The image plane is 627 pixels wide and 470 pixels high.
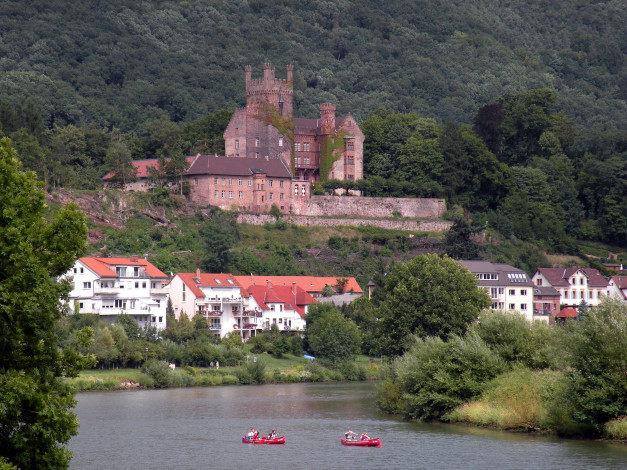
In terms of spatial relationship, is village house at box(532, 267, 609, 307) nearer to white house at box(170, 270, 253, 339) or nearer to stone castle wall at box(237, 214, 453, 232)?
stone castle wall at box(237, 214, 453, 232)

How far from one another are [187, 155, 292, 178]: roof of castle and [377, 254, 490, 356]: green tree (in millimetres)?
41764

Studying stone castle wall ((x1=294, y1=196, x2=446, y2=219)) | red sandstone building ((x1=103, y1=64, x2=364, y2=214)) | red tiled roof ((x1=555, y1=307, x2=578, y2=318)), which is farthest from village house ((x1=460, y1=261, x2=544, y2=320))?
red sandstone building ((x1=103, y1=64, x2=364, y2=214))

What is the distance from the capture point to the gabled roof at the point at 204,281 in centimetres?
8969

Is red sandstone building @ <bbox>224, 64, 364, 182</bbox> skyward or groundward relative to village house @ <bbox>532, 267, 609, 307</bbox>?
skyward

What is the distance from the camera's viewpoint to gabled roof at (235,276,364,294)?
3821 inches

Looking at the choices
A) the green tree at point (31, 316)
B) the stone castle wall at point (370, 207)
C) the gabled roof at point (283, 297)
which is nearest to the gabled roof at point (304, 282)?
the gabled roof at point (283, 297)

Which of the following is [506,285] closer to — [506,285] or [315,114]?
[506,285]

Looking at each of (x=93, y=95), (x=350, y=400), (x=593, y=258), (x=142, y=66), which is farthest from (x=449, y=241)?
(x=142, y=66)

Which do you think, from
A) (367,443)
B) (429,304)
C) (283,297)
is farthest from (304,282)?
(367,443)

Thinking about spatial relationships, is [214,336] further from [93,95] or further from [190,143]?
[93,95]

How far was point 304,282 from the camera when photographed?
101000mm

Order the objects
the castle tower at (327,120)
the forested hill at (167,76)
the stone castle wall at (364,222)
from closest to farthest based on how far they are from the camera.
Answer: the stone castle wall at (364,222) → the castle tower at (327,120) → the forested hill at (167,76)

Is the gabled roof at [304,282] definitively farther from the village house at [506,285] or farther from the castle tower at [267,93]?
the castle tower at [267,93]

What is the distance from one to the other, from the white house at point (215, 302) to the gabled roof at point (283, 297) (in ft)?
5.08
